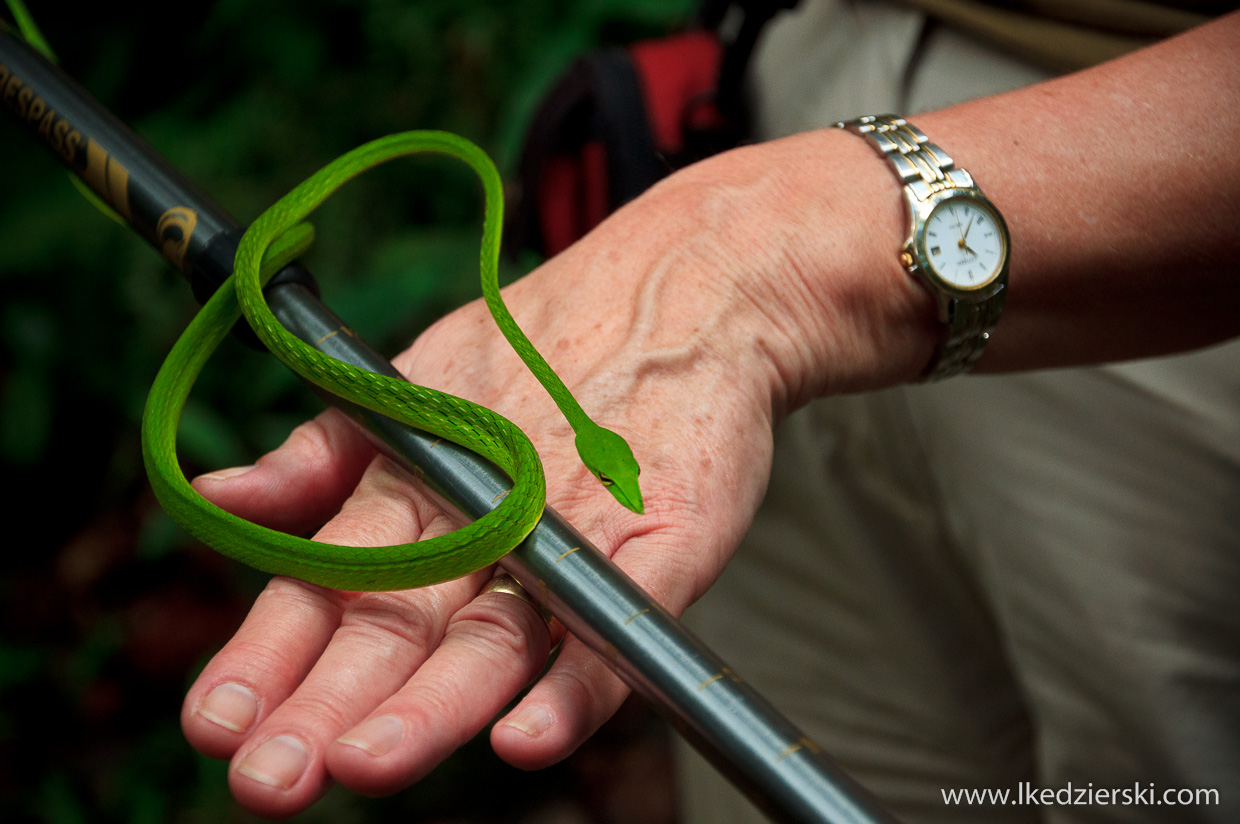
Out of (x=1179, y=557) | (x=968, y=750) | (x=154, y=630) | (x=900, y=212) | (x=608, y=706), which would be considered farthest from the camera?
(x=154, y=630)

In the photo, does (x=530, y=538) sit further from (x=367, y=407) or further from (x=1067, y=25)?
(x=1067, y=25)

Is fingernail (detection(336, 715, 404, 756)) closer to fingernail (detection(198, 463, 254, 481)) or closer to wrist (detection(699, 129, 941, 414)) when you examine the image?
fingernail (detection(198, 463, 254, 481))

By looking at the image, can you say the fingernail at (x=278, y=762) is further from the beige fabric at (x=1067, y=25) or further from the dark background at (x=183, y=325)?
the dark background at (x=183, y=325)

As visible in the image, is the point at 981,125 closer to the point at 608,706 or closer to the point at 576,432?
the point at 576,432

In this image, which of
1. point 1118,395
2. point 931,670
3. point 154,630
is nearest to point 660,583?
point 1118,395

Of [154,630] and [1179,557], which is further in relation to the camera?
[154,630]

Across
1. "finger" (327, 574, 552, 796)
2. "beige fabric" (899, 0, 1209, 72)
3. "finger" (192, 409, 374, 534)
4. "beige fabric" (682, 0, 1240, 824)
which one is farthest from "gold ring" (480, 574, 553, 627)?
"beige fabric" (899, 0, 1209, 72)

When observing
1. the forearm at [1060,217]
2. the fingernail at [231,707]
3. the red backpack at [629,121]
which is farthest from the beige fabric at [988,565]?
the fingernail at [231,707]
